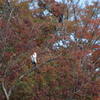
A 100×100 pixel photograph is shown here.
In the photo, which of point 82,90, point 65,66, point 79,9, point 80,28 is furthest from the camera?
point 79,9

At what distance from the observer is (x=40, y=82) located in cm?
1148

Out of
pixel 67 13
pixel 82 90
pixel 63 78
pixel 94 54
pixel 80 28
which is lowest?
pixel 82 90

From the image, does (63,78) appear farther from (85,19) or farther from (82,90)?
(85,19)

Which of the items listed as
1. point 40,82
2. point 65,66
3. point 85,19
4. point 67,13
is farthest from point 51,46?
point 67,13

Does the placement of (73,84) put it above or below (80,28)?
below

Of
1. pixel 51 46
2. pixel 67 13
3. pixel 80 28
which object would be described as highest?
pixel 67 13

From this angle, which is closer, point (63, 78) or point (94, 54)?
point (63, 78)

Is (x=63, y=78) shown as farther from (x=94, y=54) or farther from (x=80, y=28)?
(x=80, y=28)

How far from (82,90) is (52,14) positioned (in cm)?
1056

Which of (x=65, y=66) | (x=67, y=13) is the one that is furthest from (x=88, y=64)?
(x=67, y=13)

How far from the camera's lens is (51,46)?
1430 cm

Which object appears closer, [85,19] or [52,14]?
[85,19]

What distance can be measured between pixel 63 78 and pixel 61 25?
23.5 feet

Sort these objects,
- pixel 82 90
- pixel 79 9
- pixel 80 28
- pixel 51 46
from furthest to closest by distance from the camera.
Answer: pixel 79 9
pixel 80 28
pixel 51 46
pixel 82 90
